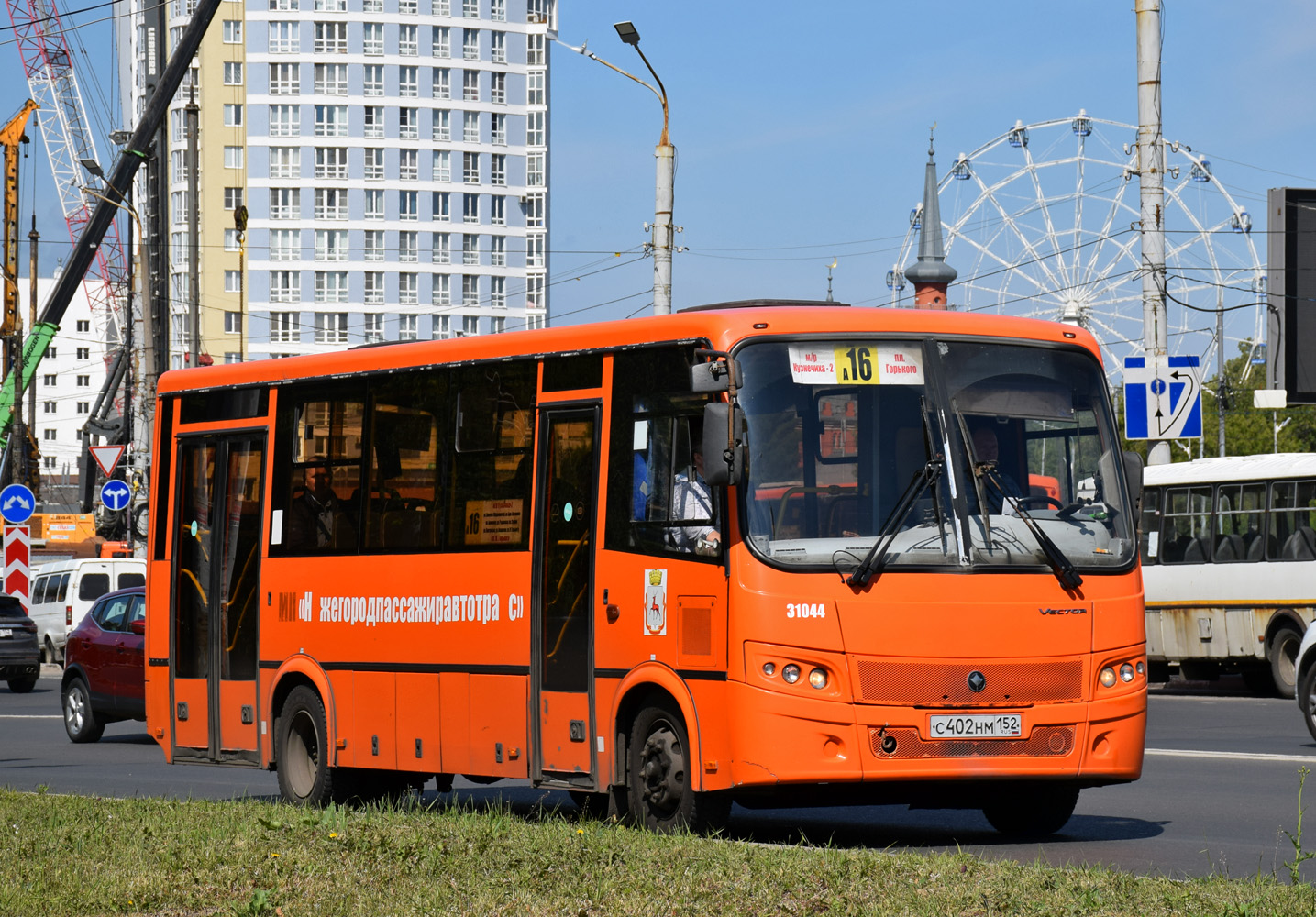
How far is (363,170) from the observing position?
130 m

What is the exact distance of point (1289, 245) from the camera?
3869 centimetres

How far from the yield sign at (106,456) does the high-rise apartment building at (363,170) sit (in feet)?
300

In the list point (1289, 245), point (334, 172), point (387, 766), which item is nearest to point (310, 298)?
point (334, 172)

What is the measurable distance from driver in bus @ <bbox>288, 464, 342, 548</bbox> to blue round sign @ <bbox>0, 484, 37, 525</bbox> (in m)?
23.0

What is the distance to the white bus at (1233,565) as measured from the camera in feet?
88.2

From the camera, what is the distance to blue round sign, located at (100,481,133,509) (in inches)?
1446

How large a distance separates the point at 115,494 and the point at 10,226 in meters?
35.3

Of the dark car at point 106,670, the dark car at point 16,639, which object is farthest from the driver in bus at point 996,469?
the dark car at point 16,639

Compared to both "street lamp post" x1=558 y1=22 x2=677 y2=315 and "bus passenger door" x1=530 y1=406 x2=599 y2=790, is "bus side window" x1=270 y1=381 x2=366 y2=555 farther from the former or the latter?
"street lamp post" x1=558 y1=22 x2=677 y2=315

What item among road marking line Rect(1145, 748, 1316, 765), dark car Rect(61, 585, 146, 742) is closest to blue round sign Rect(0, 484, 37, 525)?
dark car Rect(61, 585, 146, 742)

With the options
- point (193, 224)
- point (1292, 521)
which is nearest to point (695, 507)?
point (1292, 521)

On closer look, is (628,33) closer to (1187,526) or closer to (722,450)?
(1187,526)

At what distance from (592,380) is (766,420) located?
1524 mm

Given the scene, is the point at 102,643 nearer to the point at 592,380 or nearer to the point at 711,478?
the point at 592,380
